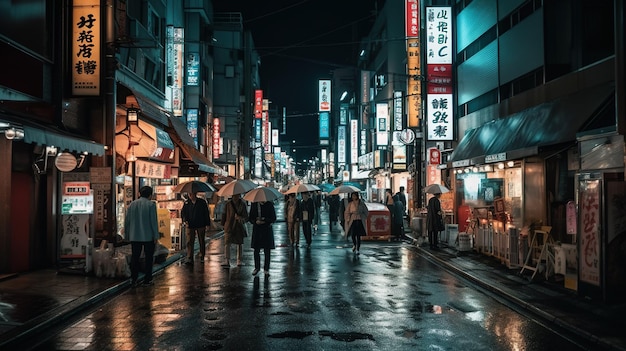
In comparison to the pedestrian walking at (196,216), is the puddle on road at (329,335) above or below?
below

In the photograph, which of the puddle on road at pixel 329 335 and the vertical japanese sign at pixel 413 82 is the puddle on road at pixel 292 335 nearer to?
the puddle on road at pixel 329 335

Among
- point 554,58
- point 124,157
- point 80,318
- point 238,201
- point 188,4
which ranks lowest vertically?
point 80,318

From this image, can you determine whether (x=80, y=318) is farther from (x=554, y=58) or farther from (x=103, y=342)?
(x=554, y=58)

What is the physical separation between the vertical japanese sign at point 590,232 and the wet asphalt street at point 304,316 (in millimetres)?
1648

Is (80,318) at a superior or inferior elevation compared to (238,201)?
inferior

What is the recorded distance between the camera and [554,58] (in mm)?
17297

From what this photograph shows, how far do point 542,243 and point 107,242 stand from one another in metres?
10.4

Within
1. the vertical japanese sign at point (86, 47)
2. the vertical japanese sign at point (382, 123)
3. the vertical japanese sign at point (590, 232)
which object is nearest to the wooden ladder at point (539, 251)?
the vertical japanese sign at point (590, 232)

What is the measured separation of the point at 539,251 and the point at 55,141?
1081cm

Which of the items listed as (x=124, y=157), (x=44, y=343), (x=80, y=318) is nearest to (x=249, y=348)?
(x=44, y=343)

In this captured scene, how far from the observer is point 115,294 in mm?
10953

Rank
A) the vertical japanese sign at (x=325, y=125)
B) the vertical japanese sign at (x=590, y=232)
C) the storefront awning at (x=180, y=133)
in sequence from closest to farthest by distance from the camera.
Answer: the vertical japanese sign at (x=590, y=232)
the storefront awning at (x=180, y=133)
the vertical japanese sign at (x=325, y=125)

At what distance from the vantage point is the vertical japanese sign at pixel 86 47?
1420 centimetres

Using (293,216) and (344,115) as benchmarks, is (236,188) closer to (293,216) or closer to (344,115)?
(293,216)
